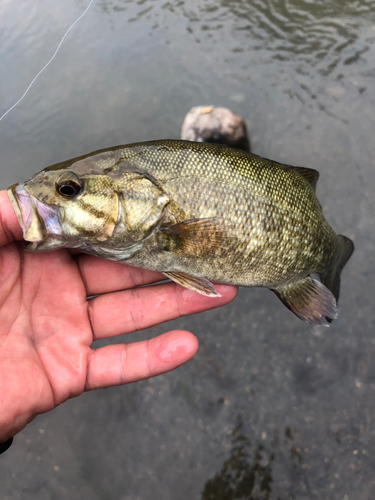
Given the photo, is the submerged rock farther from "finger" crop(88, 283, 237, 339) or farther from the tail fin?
"finger" crop(88, 283, 237, 339)

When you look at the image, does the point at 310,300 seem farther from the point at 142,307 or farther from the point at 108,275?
the point at 108,275

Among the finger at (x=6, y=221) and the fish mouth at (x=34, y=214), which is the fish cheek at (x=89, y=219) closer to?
the fish mouth at (x=34, y=214)

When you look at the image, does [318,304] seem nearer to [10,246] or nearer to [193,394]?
[193,394]

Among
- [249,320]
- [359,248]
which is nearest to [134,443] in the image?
[249,320]

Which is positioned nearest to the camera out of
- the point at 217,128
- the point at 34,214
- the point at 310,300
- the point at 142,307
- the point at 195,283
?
the point at 34,214

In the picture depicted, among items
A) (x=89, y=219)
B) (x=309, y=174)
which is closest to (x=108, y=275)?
(x=89, y=219)

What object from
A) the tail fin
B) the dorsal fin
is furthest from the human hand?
the dorsal fin
